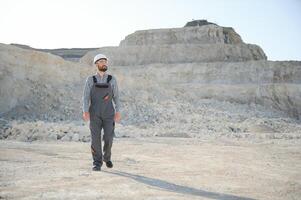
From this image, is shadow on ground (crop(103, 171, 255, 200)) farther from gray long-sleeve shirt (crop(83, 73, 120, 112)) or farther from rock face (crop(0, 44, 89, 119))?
rock face (crop(0, 44, 89, 119))

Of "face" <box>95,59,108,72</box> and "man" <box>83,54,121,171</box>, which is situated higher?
"face" <box>95,59,108,72</box>

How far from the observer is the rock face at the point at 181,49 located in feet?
141

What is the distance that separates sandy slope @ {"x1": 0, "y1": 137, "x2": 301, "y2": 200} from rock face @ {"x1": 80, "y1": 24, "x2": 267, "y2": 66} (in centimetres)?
3478

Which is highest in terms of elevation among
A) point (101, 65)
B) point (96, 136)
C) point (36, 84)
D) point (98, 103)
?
point (36, 84)

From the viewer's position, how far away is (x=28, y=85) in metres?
20.6

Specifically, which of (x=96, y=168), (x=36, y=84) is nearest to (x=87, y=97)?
(x=96, y=168)

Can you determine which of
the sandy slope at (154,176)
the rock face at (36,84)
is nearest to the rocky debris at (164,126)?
the rock face at (36,84)

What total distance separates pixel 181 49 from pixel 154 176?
38.4m

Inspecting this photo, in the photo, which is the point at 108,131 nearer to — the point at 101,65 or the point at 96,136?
the point at 96,136

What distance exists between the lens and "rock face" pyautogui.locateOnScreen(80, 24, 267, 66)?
1698 inches

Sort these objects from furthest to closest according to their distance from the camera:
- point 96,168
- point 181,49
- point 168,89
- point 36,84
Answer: point 181,49, point 168,89, point 36,84, point 96,168

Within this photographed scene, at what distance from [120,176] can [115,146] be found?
456 centimetres

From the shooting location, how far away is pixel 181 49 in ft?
143

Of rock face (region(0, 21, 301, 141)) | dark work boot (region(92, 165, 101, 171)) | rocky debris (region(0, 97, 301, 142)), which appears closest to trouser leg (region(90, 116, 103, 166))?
dark work boot (region(92, 165, 101, 171))
